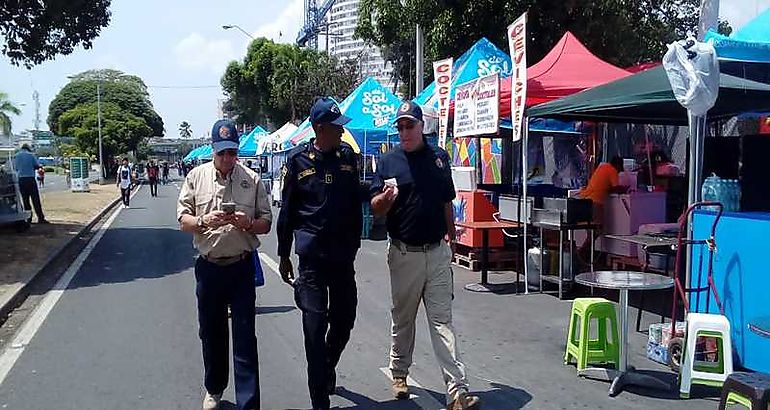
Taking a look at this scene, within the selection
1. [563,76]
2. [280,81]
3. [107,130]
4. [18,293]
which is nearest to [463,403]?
[18,293]

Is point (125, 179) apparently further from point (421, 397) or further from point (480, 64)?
point (421, 397)

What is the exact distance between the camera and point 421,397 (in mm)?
5617

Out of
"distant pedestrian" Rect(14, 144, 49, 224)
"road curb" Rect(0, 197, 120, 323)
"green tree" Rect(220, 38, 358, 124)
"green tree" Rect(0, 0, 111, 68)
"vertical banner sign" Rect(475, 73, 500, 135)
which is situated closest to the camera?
"road curb" Rect(0, 197, 120, 323)

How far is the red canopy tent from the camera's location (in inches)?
421

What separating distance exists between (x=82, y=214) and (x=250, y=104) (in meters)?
34.5

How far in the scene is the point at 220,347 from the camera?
17.0ft

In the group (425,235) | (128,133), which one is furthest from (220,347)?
(128,133)

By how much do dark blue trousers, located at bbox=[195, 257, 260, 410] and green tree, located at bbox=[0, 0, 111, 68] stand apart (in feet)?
40.3

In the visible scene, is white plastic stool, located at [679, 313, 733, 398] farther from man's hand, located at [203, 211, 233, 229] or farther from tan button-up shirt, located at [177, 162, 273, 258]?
man's hand, located at [203, 211, 233, 229]

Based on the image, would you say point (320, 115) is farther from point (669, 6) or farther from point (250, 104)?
point (250, 104)

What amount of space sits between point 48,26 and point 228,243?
42.9ft

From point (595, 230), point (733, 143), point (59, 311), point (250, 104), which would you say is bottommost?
point (59, 311)

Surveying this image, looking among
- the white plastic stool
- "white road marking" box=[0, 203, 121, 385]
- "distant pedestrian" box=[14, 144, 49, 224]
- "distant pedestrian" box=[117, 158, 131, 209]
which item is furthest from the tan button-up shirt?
"distant pedestrian" box=[117, 158, 131, 209]

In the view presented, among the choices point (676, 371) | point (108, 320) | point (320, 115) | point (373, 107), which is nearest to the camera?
point (320, 115)
